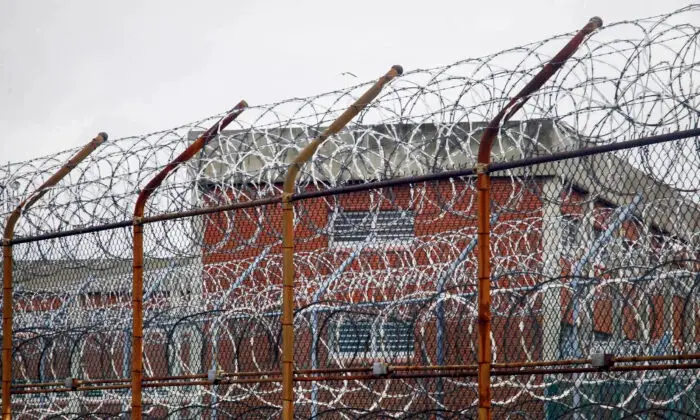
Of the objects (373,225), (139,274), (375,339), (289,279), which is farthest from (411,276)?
(289,279)

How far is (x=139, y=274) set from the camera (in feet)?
27.8

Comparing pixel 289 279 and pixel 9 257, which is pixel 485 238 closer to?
pixel 289 279

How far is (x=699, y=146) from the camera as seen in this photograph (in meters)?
5.92

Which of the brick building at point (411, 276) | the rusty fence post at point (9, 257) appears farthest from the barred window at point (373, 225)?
the rusty fence post at point (9, 257)

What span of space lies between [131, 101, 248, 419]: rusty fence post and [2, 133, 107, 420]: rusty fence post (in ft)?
5.09

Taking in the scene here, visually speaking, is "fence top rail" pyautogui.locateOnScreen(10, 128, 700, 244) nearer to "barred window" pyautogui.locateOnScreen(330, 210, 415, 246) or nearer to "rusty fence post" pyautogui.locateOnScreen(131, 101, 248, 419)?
"rusty fence post" pyautogui.locateOnScreen(131, 101, 248, 419)

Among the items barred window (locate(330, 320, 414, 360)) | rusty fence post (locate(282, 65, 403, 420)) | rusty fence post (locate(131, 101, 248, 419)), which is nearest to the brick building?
barred window (locate(330, 320, 414, 360))

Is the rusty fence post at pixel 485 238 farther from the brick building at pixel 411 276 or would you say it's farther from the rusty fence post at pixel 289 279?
the rusty fence post at pixel 289 279

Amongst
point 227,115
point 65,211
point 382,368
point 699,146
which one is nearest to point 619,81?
point 699,146

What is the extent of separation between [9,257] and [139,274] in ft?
6.29

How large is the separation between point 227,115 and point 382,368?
114 inches

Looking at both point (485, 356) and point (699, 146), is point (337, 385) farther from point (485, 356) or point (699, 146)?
point (699, 146)

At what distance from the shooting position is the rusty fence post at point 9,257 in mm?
9680

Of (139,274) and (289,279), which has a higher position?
(139,274)
